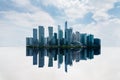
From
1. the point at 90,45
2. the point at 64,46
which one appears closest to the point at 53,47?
the point at 64,46

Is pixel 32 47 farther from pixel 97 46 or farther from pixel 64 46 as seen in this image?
pixel 97 46

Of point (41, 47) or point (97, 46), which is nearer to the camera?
point (41, 47)

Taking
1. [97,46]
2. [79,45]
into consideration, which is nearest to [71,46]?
[79,45]

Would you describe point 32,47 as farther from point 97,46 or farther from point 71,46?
point 97,46

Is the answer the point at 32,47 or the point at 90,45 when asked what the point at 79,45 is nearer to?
the point at 90,45

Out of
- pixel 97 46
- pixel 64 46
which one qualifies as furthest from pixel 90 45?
pixel 64 46

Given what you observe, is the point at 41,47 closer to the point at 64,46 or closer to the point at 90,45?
the point at 64,46

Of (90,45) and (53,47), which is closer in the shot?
(53,47)

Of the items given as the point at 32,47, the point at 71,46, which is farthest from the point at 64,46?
the point at 32,47
